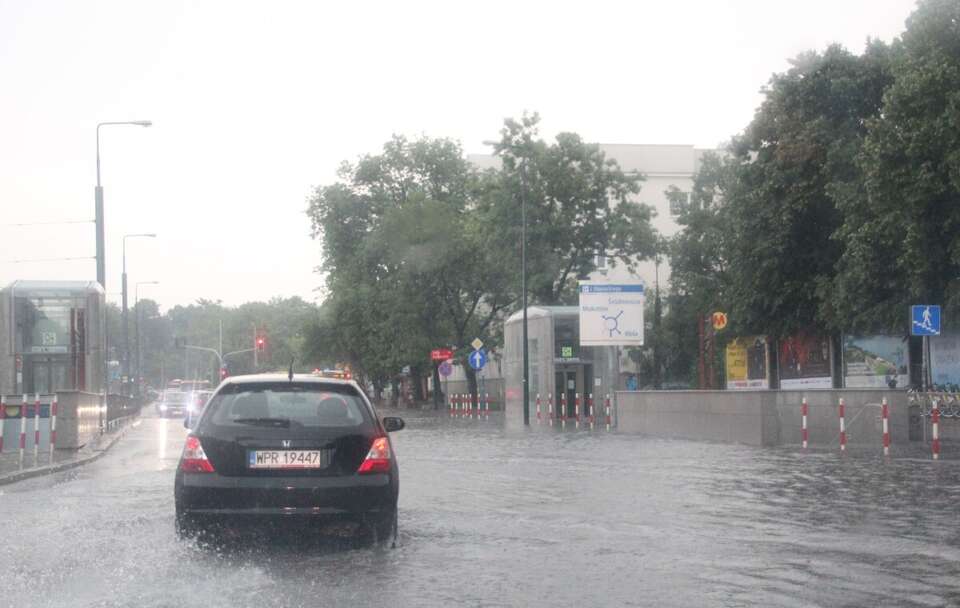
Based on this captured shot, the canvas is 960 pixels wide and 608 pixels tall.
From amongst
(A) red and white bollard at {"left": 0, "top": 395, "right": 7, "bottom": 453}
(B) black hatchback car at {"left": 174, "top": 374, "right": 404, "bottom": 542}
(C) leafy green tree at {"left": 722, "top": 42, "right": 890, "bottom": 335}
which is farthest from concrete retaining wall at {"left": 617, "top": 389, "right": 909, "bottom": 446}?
(B) black hatchback car at {"left": 174, "top": 374, "right": 404, "bottom": 542}

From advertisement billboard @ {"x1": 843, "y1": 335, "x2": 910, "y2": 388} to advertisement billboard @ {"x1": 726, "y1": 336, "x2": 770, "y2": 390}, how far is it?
4610 mm

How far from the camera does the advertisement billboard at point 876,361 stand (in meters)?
41.7

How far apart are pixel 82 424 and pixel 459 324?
45118 mm

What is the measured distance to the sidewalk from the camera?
65.0ft

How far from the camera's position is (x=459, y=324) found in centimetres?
7238

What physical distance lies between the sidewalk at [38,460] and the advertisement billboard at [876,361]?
23.4 metres

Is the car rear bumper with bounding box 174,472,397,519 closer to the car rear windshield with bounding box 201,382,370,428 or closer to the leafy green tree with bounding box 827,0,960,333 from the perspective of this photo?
the car rear windshield with bounding box 201,382,370,428

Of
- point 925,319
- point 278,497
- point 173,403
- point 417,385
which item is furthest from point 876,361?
point 417,385

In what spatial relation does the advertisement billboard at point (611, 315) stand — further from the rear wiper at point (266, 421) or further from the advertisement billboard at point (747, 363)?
the rear wiper at point (266, 421)

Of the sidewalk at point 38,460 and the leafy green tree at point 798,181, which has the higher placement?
the leafy green tree at point 798,181

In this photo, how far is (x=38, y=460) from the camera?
2328 centimetres

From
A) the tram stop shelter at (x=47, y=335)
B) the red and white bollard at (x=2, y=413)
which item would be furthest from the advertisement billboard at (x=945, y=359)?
the red and white bollard at (x=2, y=413)

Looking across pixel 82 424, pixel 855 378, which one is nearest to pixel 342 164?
pixel 855 378

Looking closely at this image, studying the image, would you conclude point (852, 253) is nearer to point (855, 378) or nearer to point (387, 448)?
point (855, 378)
